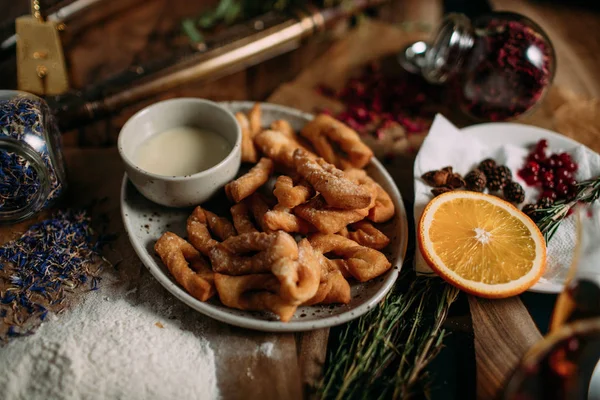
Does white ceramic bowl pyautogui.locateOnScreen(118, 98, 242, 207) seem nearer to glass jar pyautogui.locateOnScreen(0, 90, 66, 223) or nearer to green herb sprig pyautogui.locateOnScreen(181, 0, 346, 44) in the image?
glass jar pyautogui.locateOnScreen(0, 90, 66, 223)

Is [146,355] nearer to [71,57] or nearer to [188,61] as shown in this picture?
[188,61]

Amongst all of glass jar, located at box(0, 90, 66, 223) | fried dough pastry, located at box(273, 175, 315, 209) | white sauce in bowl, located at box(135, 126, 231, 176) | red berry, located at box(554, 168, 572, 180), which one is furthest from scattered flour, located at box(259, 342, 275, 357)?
red berry, located at box(554, 168, 572, 180)

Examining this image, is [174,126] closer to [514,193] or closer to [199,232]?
[199,232]

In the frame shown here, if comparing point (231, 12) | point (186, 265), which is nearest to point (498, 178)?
point (186, 265)

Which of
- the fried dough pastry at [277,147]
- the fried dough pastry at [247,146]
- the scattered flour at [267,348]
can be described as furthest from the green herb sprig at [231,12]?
the scattered flour at [267,348]

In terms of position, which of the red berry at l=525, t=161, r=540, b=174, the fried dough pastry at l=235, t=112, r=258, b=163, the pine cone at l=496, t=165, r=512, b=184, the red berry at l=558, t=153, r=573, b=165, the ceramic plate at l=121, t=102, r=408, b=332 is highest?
the fried dough pastry at l=235, t=112, r=258, b=163
